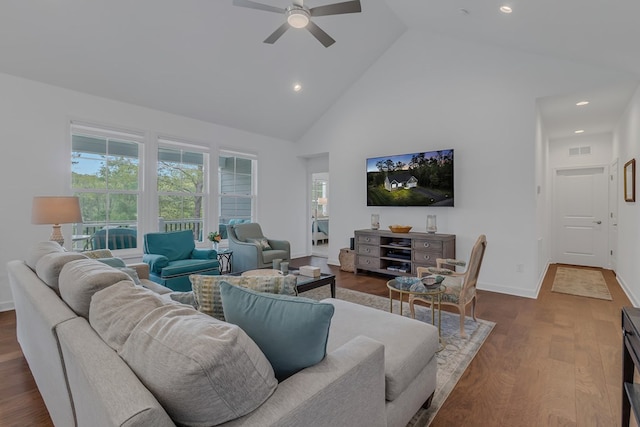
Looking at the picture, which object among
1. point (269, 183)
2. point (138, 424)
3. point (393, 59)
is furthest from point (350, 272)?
point (138, 424)

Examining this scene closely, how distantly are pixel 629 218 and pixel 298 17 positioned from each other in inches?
193

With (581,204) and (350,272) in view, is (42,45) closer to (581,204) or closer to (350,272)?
(350,272)

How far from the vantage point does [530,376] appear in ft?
7.60

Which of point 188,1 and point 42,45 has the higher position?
point 188,1

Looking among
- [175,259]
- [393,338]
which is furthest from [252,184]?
[393,338]

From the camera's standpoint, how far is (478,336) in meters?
2.98

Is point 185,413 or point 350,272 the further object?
point 350,272

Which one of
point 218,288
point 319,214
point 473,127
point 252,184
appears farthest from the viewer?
point 319,214

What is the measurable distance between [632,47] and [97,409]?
4.74m

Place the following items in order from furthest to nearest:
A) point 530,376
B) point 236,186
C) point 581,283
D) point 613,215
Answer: point 236,186, point 613,215, point 581,283, point 530,376

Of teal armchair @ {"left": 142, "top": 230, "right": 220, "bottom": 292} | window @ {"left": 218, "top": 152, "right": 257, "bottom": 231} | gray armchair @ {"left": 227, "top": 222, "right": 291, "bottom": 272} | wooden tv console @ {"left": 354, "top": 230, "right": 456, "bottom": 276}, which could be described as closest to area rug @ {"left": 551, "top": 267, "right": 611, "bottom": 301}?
wooden tv console @ {"left": 354, "top": 230, "right": 456, "bottom": 276}

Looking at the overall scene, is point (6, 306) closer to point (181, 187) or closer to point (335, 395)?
point (181, 187)

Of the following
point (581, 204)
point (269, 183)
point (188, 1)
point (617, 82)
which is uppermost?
point (188, 1)

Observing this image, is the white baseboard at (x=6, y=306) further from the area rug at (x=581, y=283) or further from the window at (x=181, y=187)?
the area rug at (x=581, y=283)
